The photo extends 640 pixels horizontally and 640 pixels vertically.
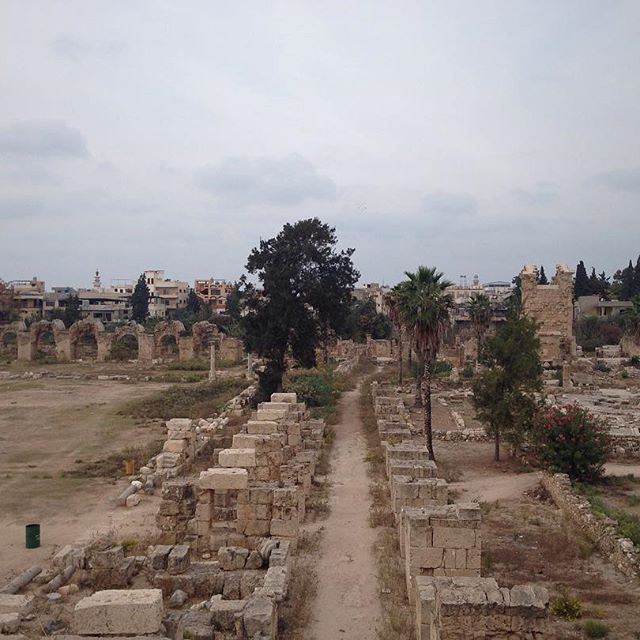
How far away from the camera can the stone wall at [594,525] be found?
428 inches

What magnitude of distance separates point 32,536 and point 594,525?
10.8m

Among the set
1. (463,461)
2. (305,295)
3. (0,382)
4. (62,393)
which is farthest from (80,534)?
(0,382)

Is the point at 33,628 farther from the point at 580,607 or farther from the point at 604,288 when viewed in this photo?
the point at 604,288

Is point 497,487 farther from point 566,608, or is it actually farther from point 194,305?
point 194,305

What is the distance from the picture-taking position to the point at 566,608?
30.0 ft

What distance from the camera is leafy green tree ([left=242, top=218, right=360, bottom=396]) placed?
93.8 ft

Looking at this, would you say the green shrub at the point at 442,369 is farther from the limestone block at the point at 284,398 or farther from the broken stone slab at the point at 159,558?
the broken stone slab at the point at 159,558

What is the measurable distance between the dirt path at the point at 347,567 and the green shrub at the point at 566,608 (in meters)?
2.43

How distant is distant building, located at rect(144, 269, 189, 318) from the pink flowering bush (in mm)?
86119

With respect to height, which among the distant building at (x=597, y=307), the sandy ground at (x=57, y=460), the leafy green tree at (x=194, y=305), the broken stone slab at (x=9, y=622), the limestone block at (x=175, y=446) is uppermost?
the leafy green tree at (x=194, y=305)

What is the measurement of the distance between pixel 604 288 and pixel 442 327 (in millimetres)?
65031

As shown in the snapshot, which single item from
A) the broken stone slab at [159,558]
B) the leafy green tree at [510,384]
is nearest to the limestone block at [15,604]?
the broken stone slab at [159,558]

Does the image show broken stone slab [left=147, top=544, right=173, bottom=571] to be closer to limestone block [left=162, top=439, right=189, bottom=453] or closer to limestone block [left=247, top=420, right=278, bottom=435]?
limestone block [left=247, top=420, right=278, bottom=435]

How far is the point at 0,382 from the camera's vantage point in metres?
43.7
